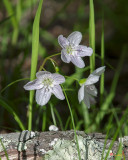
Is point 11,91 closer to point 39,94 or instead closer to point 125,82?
point 39,94

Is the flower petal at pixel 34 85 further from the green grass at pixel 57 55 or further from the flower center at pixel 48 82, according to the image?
the green grass at pixel 57 55

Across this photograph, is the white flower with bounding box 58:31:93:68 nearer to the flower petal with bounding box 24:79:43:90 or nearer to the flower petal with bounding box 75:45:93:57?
the flower petal with bounding box 75:45:93:57

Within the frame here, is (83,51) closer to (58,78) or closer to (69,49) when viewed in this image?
(69,49)

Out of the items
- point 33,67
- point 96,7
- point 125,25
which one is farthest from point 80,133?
point 96,7

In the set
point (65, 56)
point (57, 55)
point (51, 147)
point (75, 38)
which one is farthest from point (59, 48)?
point (51, 147)

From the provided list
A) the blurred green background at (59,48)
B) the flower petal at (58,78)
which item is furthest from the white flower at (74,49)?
the blurred green background at (59,48)

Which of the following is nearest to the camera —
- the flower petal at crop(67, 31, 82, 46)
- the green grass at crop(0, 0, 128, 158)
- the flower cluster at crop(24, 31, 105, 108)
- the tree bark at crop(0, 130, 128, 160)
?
the tree bark at crop(0, 130, 128, 160)

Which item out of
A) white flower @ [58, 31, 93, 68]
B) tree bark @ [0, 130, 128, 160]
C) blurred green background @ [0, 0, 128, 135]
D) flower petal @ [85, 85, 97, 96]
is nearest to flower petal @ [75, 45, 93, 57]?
white flower @ [58, 31, 93, 68]
